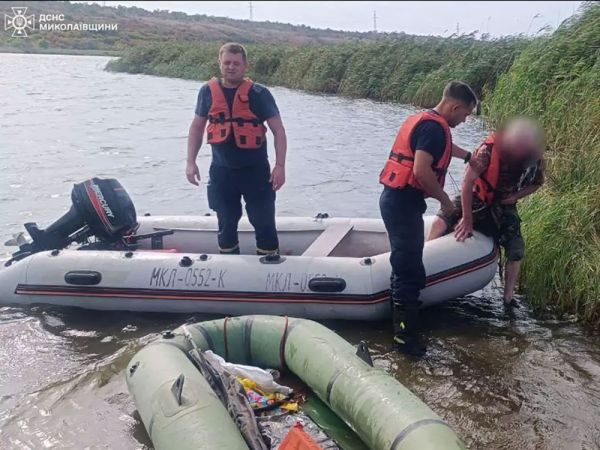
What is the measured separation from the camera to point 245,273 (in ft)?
15.2

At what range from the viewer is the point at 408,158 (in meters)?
3.89

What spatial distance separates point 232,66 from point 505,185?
6.22 feet

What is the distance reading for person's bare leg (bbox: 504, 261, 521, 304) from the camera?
4629 millimetres

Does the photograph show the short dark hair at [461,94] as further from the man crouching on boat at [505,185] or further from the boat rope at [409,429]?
the boat rope at [409,429]

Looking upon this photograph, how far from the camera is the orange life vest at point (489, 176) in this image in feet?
14.5

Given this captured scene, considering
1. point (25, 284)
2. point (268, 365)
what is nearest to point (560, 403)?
point (268, 365)

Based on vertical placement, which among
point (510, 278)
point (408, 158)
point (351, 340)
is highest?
point (408, 158)

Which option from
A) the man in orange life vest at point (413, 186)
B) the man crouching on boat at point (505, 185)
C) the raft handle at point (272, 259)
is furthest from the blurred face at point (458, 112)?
the raft handle at point (272, 259)

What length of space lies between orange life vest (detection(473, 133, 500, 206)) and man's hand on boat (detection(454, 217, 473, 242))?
0.59 feet

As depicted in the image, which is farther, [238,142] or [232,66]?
[238,142]

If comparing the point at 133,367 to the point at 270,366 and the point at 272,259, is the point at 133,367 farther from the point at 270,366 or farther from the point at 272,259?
the point at 272,259

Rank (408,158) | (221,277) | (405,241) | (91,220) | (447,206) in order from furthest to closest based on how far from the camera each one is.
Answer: (91,220) < (221,277) < (447,206) < (405,241) < (408,158)

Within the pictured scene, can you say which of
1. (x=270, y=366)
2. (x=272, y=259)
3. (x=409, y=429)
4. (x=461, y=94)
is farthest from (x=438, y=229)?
(x=409, y=429)

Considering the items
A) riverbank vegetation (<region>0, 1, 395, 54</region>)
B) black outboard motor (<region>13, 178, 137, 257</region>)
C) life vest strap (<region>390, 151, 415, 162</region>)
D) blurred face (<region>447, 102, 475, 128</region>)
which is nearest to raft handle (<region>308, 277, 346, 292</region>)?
life vest strap (<region>390, 151, 415, 162</region>)
